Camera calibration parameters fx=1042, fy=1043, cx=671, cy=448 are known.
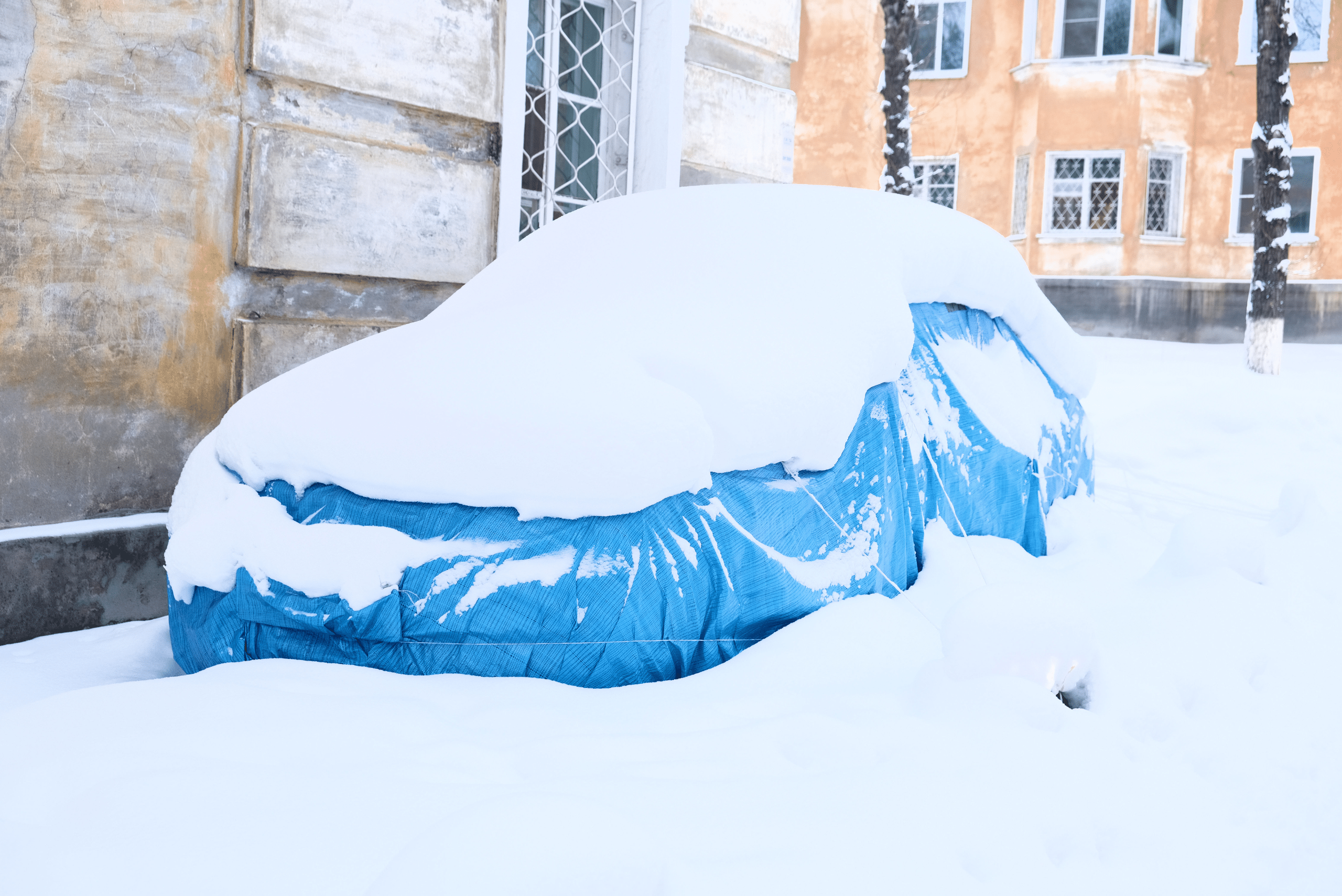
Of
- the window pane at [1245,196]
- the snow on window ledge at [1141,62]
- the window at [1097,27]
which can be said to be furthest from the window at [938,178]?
the window pane at [1245,196]

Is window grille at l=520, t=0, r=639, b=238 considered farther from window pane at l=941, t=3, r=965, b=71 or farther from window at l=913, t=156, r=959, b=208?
window pane at l=941, t=3, r=965, b=71

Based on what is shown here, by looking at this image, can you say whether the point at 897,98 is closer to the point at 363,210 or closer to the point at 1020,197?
the point at 1020,197

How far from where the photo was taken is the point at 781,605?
7.64 ft

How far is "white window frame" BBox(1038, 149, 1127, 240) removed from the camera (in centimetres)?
1577

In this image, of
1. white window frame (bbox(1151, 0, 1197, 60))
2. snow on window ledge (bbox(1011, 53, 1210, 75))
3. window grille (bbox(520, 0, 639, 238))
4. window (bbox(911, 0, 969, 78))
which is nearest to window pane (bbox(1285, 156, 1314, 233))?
snow on window ledge (bbox(1011, 53, 1210, 75))

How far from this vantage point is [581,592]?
83.7 inches

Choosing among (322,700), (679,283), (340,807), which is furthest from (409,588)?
(679,283)

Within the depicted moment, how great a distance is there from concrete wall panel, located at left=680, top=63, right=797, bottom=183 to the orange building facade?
11.2 metres

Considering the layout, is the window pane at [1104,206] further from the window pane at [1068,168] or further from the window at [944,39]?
the window at [944,39]

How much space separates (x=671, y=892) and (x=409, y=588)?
3.03 ft

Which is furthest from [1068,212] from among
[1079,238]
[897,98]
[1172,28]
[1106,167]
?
[897,98]

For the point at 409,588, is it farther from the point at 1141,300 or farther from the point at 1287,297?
the point at 1287,297

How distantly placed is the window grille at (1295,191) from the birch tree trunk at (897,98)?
8.40m

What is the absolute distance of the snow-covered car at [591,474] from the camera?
212 cm
